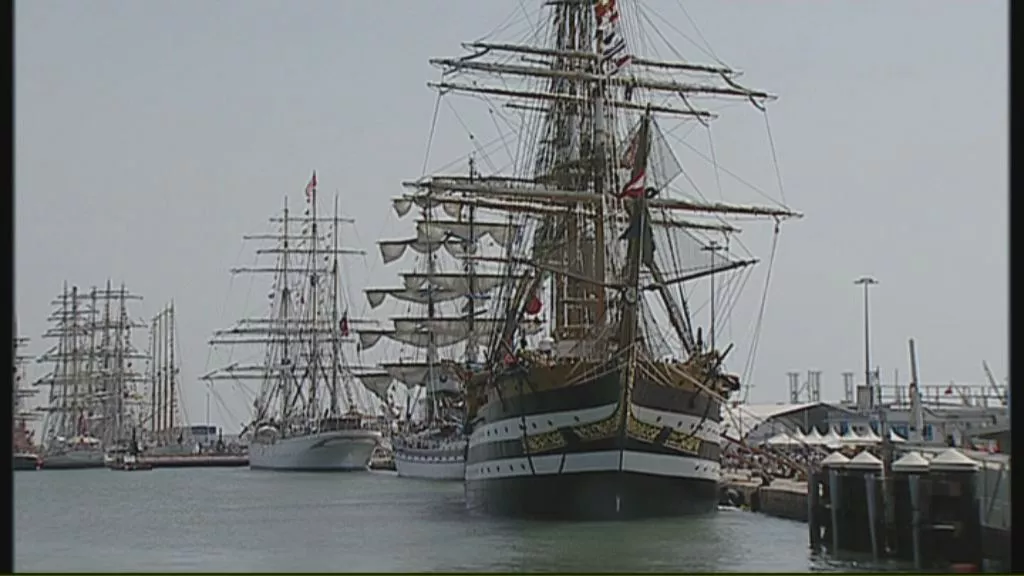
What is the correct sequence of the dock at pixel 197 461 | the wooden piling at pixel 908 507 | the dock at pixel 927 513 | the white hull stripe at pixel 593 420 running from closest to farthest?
the dock at pixel 927 513
the wooden piling at pixel 908 507
the white hull stripe at pixel 593 420
the dock at pixel 197 461

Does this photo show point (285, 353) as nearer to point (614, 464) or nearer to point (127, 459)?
point (127, 459)

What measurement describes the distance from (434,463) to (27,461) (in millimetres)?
50046

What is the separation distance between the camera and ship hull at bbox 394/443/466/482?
10412 centimetres

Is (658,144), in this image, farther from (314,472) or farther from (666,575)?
(314,472)

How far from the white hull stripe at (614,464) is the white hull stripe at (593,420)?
85 centimetres

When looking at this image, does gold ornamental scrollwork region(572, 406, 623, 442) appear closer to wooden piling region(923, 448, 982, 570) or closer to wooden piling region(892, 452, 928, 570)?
wooden piling region(892, 452, 928, 570)

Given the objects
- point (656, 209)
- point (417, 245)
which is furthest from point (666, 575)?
point (417, 245)

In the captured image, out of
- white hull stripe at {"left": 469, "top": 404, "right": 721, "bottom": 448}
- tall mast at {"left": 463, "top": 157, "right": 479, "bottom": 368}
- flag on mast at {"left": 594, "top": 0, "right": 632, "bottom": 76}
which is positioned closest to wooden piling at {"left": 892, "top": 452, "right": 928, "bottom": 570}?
white hull stripe at {"left": 469, "top": 404, "right": 721, "bottom": 448}

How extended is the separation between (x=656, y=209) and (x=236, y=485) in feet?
184

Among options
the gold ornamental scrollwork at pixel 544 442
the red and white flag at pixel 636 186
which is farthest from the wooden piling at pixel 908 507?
the red and white flag at pixel 636 186

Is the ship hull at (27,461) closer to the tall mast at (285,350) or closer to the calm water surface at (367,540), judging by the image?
the tall mast at (285,350)

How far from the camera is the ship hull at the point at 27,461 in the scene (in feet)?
457

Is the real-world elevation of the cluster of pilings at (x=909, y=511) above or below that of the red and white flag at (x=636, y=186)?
below

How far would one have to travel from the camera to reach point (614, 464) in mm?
48469
